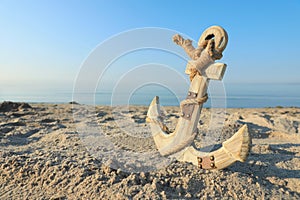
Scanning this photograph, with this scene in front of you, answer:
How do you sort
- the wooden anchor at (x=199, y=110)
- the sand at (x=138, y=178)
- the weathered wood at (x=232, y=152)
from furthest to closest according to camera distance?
1. the wooden anchor at (x=199, y=110)
2. the weathered wood at (x=232, y=152)
3. the sand at (x=138, y=178)

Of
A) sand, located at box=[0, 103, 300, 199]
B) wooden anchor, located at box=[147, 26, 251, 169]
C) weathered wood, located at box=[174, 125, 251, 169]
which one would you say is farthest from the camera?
wooden anchor, located at box=[147, 26, 251, 169]

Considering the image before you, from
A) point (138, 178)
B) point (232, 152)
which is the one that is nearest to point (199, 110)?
point (232, 152)

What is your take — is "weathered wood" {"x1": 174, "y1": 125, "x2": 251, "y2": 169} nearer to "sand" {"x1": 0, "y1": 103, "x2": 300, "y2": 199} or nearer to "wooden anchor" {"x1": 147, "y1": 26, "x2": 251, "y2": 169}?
"wooden anchor" {"x1": 147, "y1": 26, "x2": 251, "y2": 169}

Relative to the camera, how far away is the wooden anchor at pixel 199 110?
2.28 metres

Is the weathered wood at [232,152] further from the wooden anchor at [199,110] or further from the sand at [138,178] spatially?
the sand at [138,178]

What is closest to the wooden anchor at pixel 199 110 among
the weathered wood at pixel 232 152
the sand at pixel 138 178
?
the weathered wood at pixel 232 152

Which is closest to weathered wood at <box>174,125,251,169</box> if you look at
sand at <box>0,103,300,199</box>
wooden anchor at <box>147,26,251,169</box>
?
wooden anchor at <box>147,26,251,169</box>

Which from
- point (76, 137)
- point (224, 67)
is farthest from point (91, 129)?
point (224, 67)

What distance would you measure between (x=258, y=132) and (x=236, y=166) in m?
2.85

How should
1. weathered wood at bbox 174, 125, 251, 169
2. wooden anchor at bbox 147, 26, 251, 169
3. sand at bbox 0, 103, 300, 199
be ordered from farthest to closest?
wooden anchor at bbox 147, 26, 251, 169
weathered wood at bbox 174, 125, 251, 169
sand at bbox 0, 103, 300, 199

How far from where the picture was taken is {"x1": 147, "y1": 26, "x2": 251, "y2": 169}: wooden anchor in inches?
89.8

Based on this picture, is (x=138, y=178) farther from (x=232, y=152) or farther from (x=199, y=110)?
(x=199, y=110)

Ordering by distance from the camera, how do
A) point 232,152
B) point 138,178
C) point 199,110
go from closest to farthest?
point 138,178 < point 232,152 < point 199,110

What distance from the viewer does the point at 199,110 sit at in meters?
2.61
